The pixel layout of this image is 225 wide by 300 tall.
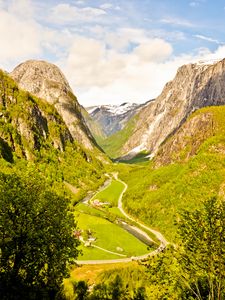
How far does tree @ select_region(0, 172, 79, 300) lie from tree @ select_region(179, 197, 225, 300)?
15.8 meters

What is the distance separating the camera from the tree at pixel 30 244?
41406mm

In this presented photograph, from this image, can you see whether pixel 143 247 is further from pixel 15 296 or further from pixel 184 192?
pixel 15 296

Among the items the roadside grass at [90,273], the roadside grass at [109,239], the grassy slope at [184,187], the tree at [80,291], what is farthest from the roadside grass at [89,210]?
the tree at [80,291]

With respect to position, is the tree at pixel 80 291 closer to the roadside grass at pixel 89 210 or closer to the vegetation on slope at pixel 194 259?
the vegetation on slope at pixel 194 259

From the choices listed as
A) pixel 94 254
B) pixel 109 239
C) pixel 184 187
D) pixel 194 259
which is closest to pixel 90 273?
pixel 194 259

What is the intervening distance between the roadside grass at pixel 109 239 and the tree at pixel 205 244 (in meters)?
82.2

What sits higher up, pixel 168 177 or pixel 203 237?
pixel 203 237

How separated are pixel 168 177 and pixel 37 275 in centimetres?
15289

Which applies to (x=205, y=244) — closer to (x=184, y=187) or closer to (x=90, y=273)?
(x=90, y=273)

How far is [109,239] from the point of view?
133 meters

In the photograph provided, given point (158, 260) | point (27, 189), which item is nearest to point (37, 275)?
point (27, 189)

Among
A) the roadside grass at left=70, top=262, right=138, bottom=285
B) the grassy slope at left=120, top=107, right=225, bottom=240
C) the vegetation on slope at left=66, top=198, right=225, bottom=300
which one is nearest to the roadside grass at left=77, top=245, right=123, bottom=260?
the grassy slope at left=120, top=107, right=225, bottom=240

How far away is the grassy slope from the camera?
500ft

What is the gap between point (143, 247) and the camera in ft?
425
